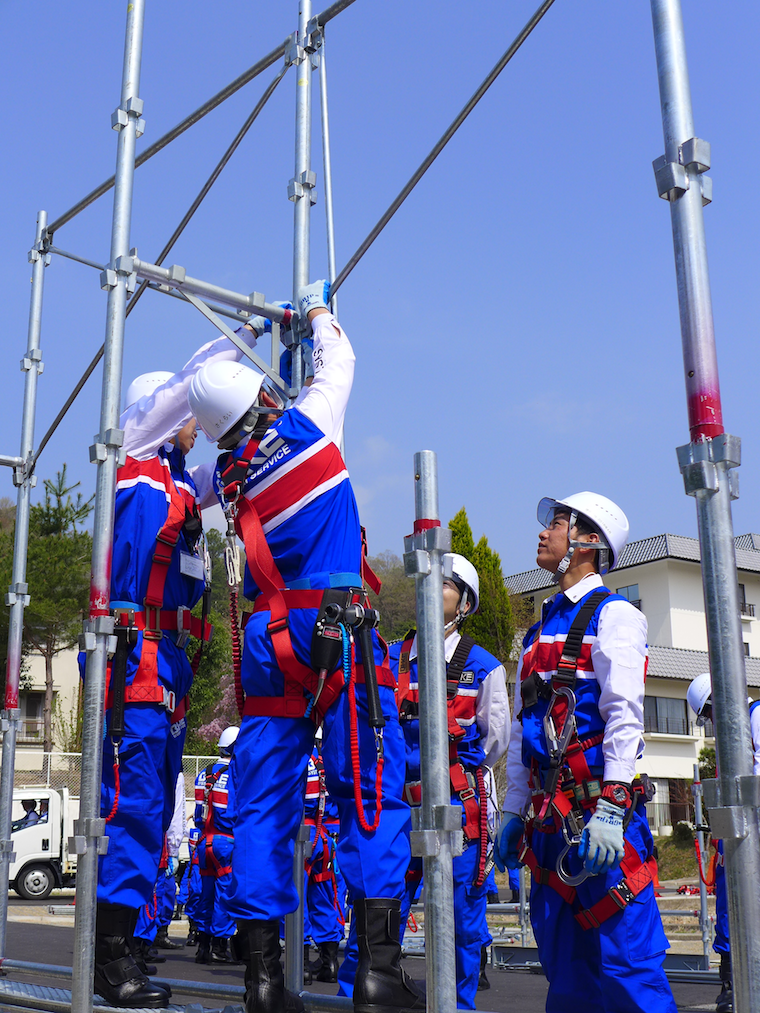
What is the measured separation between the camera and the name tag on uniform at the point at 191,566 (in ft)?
17.1

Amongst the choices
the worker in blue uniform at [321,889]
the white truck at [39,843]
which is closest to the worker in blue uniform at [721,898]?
the worker in blue uniform at [321,889]

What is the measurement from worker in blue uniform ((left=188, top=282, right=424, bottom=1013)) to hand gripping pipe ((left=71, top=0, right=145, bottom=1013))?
67 centimetres

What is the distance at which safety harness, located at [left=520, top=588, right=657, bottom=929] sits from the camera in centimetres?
361

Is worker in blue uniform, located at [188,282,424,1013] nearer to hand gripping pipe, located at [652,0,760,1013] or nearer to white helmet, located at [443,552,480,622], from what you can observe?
hand gripping pipe, located at [652,0,760,1013]

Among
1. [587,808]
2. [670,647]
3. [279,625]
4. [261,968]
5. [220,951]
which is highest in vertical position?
[670,647]

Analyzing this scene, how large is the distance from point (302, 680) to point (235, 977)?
4104 mm

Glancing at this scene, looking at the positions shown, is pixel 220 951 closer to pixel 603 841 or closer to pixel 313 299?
pixel 313 299

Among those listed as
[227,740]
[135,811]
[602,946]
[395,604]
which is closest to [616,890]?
[602,946]

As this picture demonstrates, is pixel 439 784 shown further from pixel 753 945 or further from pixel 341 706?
pixel 753 945

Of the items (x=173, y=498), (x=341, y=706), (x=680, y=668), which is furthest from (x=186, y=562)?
(x=680, y=668)

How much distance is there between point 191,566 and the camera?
525cm

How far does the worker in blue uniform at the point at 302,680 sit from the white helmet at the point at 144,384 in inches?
52.0

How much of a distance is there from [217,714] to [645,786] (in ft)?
133

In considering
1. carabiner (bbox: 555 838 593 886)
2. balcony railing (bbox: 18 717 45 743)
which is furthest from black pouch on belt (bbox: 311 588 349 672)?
balcony railing (bbox: 18 717 45 743)
